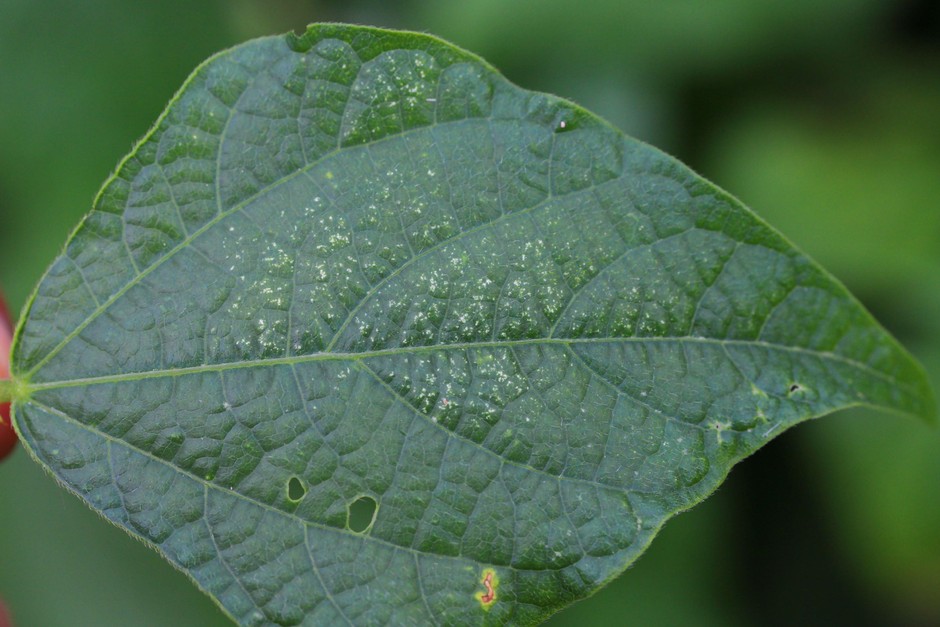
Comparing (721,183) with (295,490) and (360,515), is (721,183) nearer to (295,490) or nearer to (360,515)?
(360,515)

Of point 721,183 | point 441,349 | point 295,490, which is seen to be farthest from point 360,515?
point 721,183

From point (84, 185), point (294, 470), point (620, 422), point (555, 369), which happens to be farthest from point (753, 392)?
point (84, 185)

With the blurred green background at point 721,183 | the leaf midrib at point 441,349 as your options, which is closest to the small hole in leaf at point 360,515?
the leaf midrib at point 441,349

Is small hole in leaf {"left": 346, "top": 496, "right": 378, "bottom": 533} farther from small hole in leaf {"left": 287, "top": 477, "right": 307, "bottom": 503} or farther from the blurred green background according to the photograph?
the blurred green background

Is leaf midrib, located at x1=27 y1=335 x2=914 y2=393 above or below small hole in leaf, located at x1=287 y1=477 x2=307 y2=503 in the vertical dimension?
above

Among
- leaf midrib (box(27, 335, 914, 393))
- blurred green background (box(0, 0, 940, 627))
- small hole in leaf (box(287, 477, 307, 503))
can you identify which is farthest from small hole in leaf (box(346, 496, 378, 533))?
blurred green background (box(0, 0, 940, 627))

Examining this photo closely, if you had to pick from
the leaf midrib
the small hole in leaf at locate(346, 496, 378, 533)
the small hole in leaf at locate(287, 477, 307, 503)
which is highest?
the leaf midrib

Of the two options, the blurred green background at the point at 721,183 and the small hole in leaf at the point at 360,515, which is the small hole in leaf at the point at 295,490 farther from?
the blurred green background at the point at 721,183
